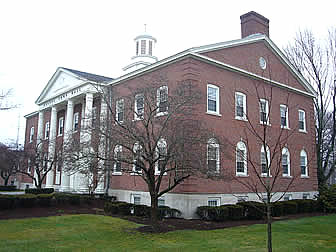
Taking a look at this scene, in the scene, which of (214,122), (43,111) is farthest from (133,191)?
(43,111)

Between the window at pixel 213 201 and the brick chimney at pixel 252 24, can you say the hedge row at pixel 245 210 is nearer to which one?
the window at pixel 213 201

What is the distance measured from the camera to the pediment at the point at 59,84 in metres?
28.4

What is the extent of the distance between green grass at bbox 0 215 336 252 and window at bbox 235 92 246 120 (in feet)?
25.9

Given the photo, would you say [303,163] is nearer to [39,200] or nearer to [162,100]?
[162,100]

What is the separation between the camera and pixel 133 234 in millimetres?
12445

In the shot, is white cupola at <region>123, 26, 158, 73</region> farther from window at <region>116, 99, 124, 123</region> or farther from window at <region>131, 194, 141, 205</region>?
window at <region>116, 99, 124, 123</region>


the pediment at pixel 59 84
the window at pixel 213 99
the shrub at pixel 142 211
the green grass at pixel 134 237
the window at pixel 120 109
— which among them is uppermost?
the pediment at pixel 59 84

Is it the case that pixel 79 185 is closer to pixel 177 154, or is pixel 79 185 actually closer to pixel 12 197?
pixel 12 197

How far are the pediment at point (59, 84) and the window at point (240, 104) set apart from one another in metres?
11.8

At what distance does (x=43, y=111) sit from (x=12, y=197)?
16.3 m

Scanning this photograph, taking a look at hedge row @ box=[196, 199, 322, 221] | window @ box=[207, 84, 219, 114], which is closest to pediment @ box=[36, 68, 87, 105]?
window @ box=[207, 84, 219, 114]

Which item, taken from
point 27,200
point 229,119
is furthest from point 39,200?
point 229,119

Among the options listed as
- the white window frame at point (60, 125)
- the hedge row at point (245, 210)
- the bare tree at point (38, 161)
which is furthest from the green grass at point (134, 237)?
the white window frame at point (60, 125)

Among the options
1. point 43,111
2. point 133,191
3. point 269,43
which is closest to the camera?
point 133,191
